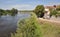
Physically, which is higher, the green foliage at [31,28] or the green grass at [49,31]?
the green foliage at [31,28]

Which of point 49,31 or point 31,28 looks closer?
point 31,28

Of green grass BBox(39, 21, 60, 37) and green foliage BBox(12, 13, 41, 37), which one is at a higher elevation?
green foliage BBox(12, 13, 41, 37)

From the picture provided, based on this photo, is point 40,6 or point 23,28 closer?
point 23,28

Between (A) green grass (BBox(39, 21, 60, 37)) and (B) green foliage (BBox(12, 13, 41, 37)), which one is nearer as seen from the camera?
(B) green foliage (BBox(12, 13, 41, 37))

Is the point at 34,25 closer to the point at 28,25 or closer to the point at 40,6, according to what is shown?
the point at 28,25

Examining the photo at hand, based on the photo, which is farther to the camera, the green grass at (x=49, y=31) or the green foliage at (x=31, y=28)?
the green grass at (x=49, y=31)

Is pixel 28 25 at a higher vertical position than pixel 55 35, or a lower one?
higher

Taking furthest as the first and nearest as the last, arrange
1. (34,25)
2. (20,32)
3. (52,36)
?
(52,36) → (20,32) → (34,25)

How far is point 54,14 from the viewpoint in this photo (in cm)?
1302

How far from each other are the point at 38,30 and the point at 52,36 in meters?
2.02

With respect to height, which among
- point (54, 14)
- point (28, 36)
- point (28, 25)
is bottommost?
point (54, 14)

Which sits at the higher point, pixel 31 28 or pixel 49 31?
pixel 31 28

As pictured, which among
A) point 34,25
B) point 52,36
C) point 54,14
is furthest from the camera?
point 54,14

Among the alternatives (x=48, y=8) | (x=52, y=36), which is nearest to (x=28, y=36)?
(x=52, y=36)
